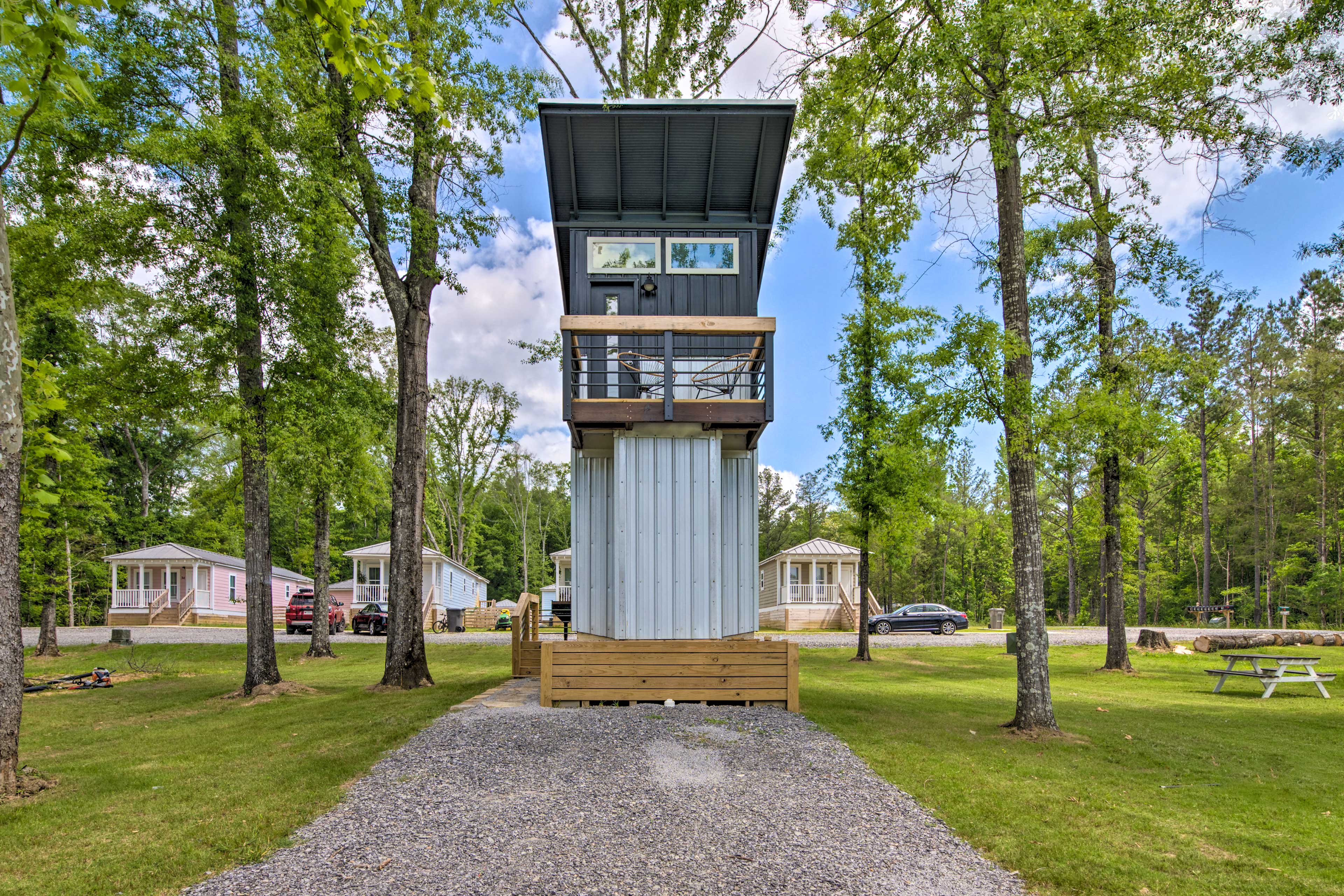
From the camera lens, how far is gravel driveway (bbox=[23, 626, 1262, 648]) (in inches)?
873

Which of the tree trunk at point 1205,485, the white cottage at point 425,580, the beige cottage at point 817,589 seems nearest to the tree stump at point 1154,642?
the beige cottage at point 817,589

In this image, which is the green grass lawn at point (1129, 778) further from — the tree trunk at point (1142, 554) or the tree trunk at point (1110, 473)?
the tree trunk at point (1142, 554)

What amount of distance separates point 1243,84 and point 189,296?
1521 centimetres

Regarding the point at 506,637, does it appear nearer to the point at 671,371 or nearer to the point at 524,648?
the point at 524,648

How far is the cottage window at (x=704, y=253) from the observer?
10.8m

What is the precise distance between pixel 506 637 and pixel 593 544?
54.7 ft

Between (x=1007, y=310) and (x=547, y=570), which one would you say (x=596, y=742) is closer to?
(x=1007, y=310)

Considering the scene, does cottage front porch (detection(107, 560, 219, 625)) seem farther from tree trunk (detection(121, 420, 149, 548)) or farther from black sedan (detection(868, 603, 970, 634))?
black sedan (detection(868, 603, 970, 634))

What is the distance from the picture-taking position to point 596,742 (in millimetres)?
7195

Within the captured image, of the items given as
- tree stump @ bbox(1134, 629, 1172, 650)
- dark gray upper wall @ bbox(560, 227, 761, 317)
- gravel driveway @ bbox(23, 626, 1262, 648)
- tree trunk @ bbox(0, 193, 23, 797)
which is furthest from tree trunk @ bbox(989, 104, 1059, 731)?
tree stump @ bbox(1134, 629, 1172, 650)

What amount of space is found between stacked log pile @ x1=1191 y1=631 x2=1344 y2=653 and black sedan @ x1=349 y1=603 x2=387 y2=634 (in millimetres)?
26774

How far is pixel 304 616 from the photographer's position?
25922mm

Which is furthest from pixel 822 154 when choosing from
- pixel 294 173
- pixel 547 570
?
pixel 547 570

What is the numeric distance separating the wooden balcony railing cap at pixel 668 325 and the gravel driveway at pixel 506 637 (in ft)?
43.8
